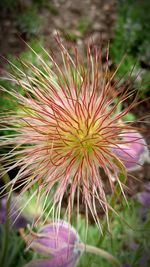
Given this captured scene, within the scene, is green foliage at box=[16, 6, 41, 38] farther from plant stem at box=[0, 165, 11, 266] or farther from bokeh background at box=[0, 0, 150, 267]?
plant stem at box=[0, 165, 11, 266]

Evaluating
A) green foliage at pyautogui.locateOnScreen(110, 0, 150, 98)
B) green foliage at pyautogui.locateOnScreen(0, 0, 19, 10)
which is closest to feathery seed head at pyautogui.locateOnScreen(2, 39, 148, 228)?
green foliage at pyautogui.locateOnScreen(110, 0, 150, 98)

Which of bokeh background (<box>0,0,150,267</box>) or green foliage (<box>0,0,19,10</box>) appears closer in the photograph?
bokeh background (<box>0,0,150,267</box>)

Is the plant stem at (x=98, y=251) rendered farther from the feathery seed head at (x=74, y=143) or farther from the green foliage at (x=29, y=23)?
the green foliage at (x=29, y=23)

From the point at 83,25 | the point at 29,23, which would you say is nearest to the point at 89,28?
the point at 83,25

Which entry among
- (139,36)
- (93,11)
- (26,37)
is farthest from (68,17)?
(139,36)

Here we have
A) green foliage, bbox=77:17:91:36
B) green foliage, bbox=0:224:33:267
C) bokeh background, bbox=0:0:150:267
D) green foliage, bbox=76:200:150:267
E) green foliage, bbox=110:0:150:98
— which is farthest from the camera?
green foliage, bbox=77:17:91:36

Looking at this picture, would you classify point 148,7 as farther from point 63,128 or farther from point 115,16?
point 63,128
